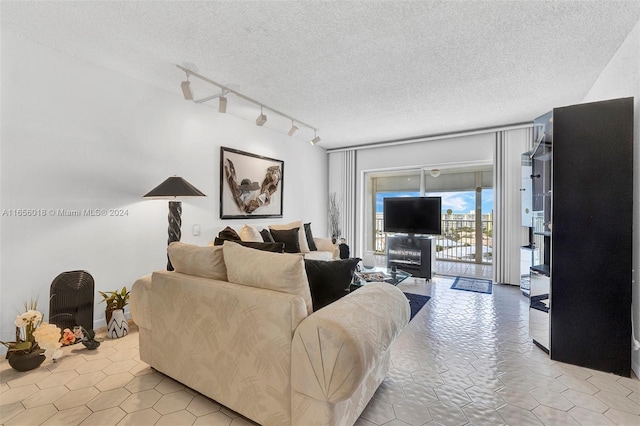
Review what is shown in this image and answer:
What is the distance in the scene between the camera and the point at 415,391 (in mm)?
1890

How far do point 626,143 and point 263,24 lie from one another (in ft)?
9.00

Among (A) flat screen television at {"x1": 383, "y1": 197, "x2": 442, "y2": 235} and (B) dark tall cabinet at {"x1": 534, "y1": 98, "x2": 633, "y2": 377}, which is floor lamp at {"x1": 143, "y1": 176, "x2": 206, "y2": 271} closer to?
(B) dark tall cabinet at {"x1": 534, "y1": 98, "x2": 633, "y2": 377}

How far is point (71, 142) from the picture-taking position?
2631 mm

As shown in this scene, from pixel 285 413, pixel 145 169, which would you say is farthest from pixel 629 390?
pixel 145 169

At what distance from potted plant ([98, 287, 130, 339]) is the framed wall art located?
61.2 inches

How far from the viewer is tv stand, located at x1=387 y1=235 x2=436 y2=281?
15.9 feet

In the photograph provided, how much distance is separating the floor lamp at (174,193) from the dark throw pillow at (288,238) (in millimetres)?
1480

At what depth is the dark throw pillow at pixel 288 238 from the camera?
4308mm

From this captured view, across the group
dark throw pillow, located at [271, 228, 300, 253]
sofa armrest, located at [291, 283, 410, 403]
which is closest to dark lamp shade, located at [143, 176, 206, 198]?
dark throw pillow, located at [271, 228, 300, 253]

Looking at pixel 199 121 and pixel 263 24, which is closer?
pixel 263 24

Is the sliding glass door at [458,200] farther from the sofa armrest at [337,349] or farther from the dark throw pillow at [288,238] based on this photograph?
the sofa armrest at [337,349]

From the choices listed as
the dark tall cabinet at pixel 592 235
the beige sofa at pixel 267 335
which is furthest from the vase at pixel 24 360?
the dark tall cabinet at pixel 592 235

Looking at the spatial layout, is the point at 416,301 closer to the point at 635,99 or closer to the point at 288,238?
the point at 288,238

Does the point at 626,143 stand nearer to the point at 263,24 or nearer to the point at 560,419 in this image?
the point at 560,419
